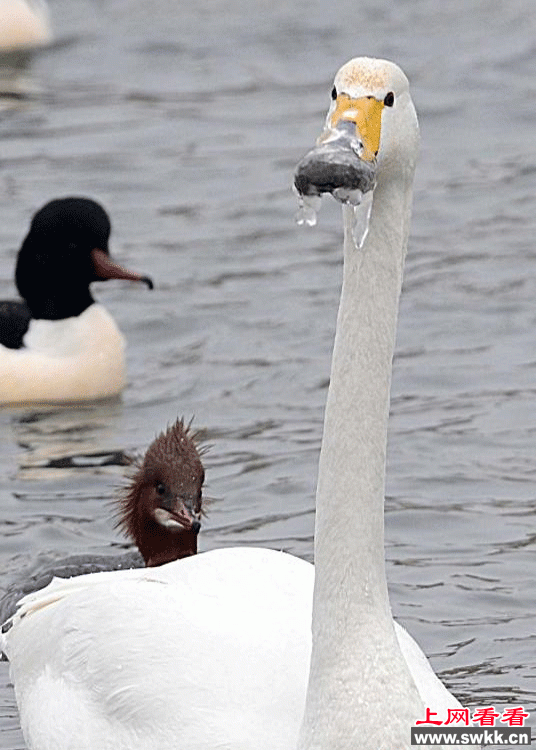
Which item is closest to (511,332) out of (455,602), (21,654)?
(455,602)

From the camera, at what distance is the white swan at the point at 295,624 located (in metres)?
5.03

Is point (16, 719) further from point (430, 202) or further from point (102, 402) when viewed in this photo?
point (430, 202)

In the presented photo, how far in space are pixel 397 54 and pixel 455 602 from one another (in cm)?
986

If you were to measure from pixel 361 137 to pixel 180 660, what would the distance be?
5.94 feet

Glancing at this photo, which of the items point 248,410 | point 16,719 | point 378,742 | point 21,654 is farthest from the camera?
point 248,410

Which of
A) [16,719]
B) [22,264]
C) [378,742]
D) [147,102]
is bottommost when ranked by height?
[16,719]

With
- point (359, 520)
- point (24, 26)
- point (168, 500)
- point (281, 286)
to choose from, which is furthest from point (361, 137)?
point (24, 26)

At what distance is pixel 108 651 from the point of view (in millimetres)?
6121

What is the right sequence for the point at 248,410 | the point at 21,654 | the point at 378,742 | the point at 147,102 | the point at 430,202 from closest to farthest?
the point at 378,742, the point at 21,654, the point at 248,410, the point at 430,202, the point at 147,102

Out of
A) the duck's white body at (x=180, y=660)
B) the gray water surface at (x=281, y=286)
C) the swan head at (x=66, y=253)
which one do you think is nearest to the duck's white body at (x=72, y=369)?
the gray water surface at (x=281, y=286)

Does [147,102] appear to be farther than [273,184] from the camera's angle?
Yes

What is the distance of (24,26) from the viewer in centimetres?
1803

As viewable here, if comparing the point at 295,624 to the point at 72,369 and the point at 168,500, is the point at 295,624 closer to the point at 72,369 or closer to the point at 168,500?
the point at 168,500

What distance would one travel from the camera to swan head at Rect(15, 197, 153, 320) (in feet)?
36.7
